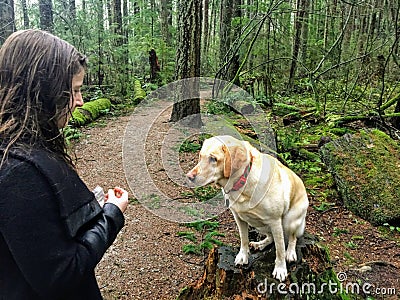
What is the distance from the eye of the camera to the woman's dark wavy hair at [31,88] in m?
1.47

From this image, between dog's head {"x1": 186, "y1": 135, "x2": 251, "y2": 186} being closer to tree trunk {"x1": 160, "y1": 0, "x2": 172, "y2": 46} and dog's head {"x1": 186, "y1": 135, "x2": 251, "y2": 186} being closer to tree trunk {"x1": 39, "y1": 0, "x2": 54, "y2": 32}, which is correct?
tree trunk {"x1": 39, "y1": 0, "x2": 54, "y2": 32}

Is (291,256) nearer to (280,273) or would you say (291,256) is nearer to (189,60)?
(280,273)

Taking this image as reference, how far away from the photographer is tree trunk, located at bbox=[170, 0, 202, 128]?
8.91 m

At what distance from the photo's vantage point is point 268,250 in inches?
129

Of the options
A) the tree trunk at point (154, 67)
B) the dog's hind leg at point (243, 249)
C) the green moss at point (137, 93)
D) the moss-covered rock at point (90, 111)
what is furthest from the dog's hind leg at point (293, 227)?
the tree trunk at point (154, 67)

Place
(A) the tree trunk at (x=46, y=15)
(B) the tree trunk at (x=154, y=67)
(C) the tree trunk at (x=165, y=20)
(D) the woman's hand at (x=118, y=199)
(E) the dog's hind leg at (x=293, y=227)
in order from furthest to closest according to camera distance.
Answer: (C) the tree trunk at (x=165, y=20) → (B) the tree trunk at (x=154, y=67) → (A) the tree trunk at (x=46, y=15) → (E) the dog's hind leg at (x=293, y=227) → (D) the woman's hand at (x=118, y=199)

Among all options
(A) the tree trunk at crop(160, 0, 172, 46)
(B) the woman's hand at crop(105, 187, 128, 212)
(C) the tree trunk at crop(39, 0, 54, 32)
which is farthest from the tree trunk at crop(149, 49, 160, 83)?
(B) the woman's hand at crop(105, 187, 128, 212)

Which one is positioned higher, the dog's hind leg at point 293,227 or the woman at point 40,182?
the woman at point 40,182

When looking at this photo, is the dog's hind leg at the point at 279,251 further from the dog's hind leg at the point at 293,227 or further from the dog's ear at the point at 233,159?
the dog's ear at the point at 233,159

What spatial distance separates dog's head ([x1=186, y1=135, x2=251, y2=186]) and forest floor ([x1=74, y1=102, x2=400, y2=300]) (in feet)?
6.39

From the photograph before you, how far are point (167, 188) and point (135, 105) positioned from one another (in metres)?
7.40

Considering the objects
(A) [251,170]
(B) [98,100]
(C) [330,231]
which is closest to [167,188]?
(C) [330,231]

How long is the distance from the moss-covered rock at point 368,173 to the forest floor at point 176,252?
25 centimetres

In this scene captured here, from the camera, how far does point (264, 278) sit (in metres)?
2.93
